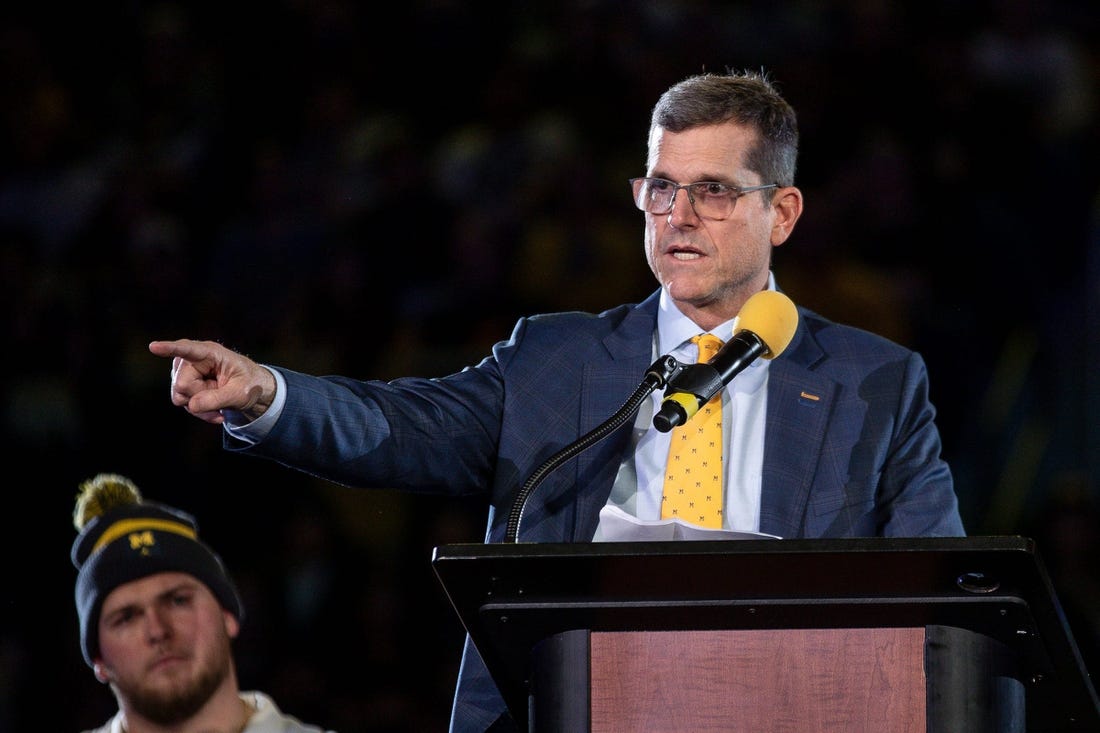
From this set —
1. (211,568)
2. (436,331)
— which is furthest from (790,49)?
(211,568)

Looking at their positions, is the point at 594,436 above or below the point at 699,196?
below

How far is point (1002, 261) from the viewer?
177 inches

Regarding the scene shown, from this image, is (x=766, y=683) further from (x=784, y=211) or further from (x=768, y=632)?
(x=784, y=211)

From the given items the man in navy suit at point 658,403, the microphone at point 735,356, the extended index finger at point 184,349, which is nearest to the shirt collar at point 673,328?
the man in navy suit at point 658,403

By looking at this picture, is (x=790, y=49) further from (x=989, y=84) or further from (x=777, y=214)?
(x=777, y=214)

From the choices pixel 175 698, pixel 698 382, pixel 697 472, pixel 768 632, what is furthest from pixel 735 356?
pixel 175 698

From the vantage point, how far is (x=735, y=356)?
189 cm

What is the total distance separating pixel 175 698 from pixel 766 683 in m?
1.81

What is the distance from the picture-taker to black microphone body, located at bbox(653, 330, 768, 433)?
177 centimetres

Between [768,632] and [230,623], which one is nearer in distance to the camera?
[768,632]

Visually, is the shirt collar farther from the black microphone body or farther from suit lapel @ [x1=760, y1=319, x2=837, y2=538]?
the black microphone body

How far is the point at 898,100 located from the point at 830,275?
73cm

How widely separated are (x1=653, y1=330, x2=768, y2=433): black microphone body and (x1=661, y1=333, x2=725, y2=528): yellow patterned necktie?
251 mm

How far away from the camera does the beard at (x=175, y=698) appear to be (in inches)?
119
